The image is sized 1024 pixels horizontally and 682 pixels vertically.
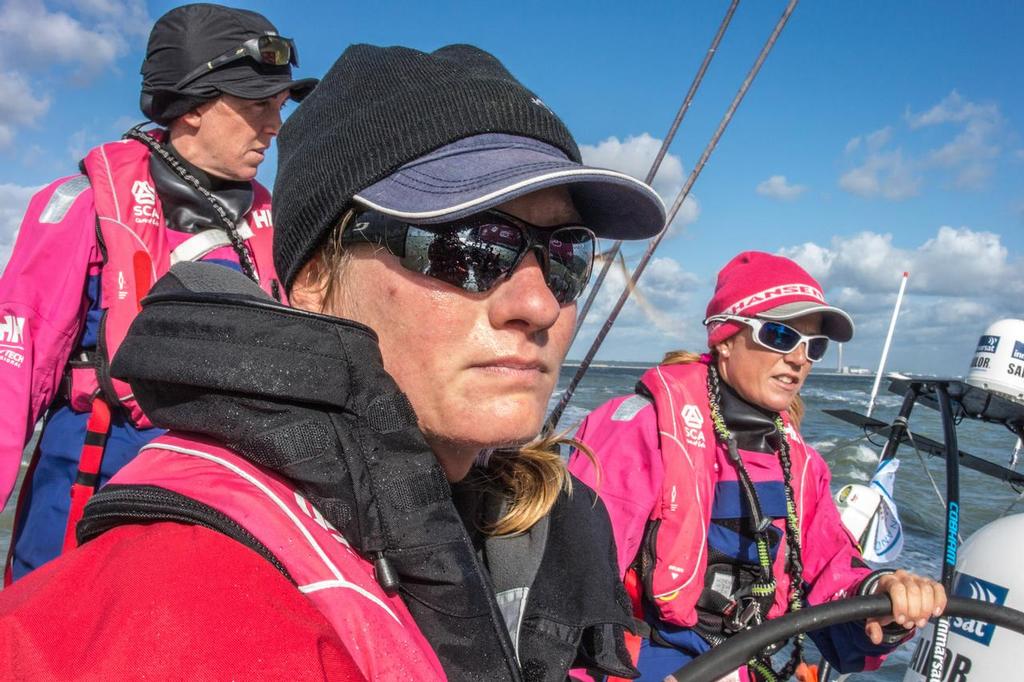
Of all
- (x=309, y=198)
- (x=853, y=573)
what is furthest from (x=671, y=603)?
(x=309, y=198)

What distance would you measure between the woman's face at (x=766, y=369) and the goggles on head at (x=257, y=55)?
88.6 inches

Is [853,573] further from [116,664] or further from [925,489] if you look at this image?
[925,489]

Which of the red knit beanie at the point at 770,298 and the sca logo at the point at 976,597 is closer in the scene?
the sca logo at the point at 976,597

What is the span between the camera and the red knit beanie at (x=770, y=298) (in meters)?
3.51

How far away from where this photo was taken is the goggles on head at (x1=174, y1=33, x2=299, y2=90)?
8.22 feet

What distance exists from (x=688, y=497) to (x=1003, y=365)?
1.72 m

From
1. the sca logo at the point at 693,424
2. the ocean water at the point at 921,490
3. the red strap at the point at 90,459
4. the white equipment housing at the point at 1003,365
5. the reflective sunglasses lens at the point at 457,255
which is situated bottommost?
the ocean water at the point at 921,490

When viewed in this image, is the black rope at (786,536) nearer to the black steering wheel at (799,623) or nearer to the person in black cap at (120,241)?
the black steering wheel at (799,623)

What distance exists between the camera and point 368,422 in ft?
3.11

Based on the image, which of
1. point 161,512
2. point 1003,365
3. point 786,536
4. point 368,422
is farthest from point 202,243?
point 1003,365

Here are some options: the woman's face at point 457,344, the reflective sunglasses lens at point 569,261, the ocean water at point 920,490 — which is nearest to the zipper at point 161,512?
the woman's face at point 457,344

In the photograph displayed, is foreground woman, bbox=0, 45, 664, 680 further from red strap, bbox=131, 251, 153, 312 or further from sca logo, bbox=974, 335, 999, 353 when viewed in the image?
sca logo, bbox=974, 335, 999, 353

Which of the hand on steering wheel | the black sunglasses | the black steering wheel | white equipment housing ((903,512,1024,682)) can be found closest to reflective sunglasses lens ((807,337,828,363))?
white equipment housing ((903,512,1024,682))

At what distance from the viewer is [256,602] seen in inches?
27.6
